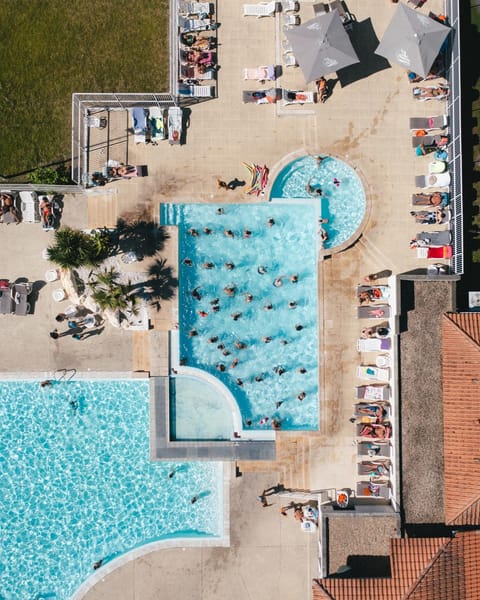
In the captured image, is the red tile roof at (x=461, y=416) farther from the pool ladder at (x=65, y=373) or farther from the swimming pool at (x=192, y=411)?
the pool ladder at (x=65, y=373)

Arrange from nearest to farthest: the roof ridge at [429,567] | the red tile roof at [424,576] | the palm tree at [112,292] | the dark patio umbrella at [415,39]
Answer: the roof ridge at [429,567], the red tile roof at [424,576], the dark patio umbrella at [415,39], the palm tree at [112,292]

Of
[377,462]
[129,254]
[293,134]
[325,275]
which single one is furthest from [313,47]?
[377,462]

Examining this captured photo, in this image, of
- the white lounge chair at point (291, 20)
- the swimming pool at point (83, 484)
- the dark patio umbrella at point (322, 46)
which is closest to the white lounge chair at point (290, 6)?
the white lounge chair at point (291, 20)

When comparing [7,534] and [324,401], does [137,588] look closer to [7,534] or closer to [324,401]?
[7,534]

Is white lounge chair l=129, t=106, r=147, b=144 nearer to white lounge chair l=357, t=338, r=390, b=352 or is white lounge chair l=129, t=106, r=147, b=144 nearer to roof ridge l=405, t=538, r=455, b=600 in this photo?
white lounge chair l=357, t=338, r=390, b=352

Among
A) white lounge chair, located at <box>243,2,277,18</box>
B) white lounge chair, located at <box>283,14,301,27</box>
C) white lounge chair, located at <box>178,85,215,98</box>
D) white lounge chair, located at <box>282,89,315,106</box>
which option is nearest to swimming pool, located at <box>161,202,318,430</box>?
white lounge chair, located at <box>282,89,315,106</box>

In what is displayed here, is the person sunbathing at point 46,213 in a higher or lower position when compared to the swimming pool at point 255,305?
higher
